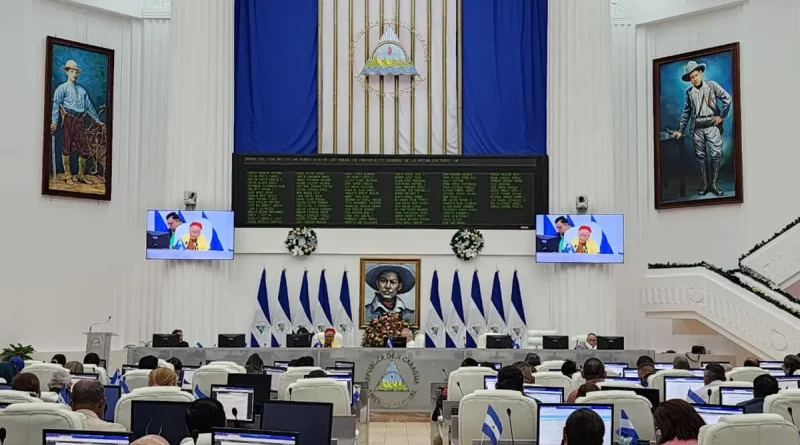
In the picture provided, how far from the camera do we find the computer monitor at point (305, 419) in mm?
6859

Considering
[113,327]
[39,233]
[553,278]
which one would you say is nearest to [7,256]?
[39,233]

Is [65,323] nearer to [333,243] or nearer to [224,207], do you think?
[224,207]

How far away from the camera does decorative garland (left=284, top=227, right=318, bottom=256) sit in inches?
817

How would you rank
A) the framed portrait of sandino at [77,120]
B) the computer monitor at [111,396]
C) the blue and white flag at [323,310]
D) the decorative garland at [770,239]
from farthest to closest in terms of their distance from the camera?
the blue and white flag at [323,310], the framed portrait of sandino at [77,120], the decorative garland at [770,239], the computer monitor at [111,396]

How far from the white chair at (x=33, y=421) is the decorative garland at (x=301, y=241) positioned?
47.2 ft

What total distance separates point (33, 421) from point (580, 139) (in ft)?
52.1

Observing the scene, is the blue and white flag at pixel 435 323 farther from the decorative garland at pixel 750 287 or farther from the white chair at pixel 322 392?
the white chair at pixel 322 392

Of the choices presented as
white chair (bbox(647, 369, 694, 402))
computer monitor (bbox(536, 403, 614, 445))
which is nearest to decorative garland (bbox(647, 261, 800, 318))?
white chair (bbox(647, 369, 694, 402))

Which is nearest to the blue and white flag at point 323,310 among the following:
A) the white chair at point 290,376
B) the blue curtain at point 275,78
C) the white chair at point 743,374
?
the blue curtain at point 275,78

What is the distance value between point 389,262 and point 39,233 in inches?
290

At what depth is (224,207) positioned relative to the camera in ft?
66.7

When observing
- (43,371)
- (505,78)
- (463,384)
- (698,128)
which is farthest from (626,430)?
(698,128)

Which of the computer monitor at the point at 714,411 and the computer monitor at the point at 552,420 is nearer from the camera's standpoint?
the computer monitor at the point at 552,420

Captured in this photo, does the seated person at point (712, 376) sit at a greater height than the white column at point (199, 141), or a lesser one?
lesser
